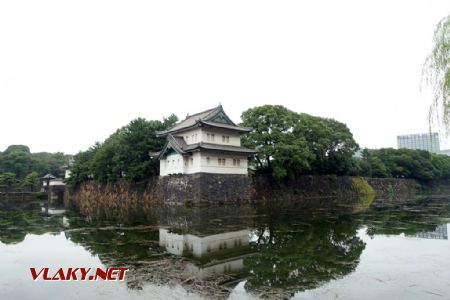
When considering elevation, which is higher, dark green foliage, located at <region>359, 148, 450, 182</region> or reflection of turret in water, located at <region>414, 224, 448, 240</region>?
dark green foliage, located at <region>359, 148, 450, 182</region>

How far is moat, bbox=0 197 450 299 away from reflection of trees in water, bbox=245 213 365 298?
0.02 m

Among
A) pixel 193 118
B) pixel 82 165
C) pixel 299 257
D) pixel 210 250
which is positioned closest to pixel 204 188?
pixel 193 118

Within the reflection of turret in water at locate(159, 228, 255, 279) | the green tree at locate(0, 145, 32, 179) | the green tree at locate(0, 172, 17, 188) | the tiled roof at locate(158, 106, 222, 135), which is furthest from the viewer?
the green tree at locate(0, 145, 32, 179)

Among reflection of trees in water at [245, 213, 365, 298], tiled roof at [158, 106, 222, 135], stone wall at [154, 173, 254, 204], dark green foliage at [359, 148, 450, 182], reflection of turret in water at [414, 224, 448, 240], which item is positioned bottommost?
reflection of turret in water at [414, 224, 448, 240]

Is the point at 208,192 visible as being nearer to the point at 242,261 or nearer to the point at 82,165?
the point at 242,261

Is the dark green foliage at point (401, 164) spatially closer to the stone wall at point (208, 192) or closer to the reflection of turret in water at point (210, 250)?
the stone wall at point (208, 192)

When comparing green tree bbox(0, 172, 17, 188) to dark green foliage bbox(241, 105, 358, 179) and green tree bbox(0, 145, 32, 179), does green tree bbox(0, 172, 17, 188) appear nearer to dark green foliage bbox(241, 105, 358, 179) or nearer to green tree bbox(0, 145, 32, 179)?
green tree bbox(0, 145, 32, 179)

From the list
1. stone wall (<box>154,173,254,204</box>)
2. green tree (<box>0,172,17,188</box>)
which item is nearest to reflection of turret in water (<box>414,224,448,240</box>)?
stone wall (<box>154,173,254,204</box>)

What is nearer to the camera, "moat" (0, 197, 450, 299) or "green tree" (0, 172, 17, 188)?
"moat" (0, 197, 450, 299)

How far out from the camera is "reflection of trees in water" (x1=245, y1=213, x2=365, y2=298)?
6.01m

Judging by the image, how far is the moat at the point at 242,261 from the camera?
5656 mm

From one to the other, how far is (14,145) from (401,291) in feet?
305

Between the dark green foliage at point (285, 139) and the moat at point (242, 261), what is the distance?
18.1m

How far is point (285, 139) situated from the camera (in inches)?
1264
